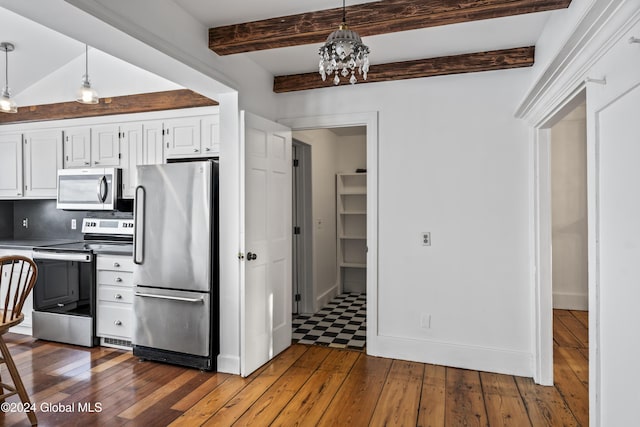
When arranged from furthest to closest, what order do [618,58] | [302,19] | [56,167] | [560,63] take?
[56,167], [302,19], [560,63], [618,58]

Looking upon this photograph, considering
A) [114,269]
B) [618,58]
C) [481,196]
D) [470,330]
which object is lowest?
[470,330]

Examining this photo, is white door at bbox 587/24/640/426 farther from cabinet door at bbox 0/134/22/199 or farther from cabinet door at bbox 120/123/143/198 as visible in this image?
cabinet door at bbox 0/134/22/199

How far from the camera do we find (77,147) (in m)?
4.21

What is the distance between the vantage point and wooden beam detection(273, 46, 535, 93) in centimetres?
299

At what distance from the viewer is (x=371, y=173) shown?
11.5ft

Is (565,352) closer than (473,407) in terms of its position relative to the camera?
No

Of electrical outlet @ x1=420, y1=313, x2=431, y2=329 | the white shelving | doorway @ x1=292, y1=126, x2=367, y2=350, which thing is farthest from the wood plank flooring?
the white shelving

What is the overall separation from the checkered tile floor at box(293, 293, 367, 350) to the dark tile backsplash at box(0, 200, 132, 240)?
2705mm

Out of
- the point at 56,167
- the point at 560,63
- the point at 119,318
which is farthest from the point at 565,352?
the point at 56,167

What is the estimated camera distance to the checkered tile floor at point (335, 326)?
3.89 metres

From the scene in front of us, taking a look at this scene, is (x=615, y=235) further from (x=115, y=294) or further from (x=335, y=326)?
(x=115, y=294)

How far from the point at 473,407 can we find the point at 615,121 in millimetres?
1980

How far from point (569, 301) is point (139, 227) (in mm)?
5044

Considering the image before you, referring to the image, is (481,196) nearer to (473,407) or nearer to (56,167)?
(473,407)
